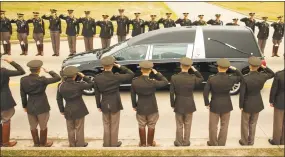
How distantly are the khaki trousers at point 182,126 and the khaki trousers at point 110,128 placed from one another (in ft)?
3.70

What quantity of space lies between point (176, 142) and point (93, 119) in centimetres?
230

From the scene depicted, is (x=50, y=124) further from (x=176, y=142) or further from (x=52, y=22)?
(x=52, y=22)

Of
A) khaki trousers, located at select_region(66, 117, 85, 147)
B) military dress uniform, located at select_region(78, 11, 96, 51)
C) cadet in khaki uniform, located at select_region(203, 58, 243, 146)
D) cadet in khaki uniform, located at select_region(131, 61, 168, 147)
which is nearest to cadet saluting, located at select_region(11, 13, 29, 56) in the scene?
military dress uniform, located at select_region(78, 11, 96, 51)

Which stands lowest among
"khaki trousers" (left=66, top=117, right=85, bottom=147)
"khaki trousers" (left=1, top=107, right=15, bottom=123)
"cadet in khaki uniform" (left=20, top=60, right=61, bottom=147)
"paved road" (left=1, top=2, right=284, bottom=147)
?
"paved road" (left=1, top=2, right=284, bottom=147)

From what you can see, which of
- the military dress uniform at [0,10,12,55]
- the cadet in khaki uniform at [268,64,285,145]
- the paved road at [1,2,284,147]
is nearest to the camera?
the cadet in khaki uniform at [268,64,285,145]

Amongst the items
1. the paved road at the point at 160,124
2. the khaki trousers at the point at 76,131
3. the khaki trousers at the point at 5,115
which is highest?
the khaki trousers at the point at 5,115

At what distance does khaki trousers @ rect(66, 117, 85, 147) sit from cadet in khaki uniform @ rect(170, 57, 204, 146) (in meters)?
1.73

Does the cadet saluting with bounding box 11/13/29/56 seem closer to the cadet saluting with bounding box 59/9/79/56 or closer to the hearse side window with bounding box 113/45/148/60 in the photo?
the cadet saluting with bounding box 59/9/79/56

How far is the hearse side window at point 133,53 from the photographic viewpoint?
9.34 metres

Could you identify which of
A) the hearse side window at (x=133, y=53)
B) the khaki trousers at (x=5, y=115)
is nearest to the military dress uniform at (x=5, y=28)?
the hearse side window at (x=133, y=53)

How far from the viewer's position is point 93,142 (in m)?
6.91

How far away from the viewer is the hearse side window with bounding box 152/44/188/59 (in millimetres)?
9375

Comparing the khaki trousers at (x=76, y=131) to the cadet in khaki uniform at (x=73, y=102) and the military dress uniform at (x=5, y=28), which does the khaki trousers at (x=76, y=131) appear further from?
the military dress uniform at (x=5, y=28)

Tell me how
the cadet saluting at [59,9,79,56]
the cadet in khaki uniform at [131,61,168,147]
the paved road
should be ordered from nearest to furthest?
1. the cadet in khaki uniform at [131,61,168,147]
2. the paved road
3. the cadet saluting at [59,9,79,56]
